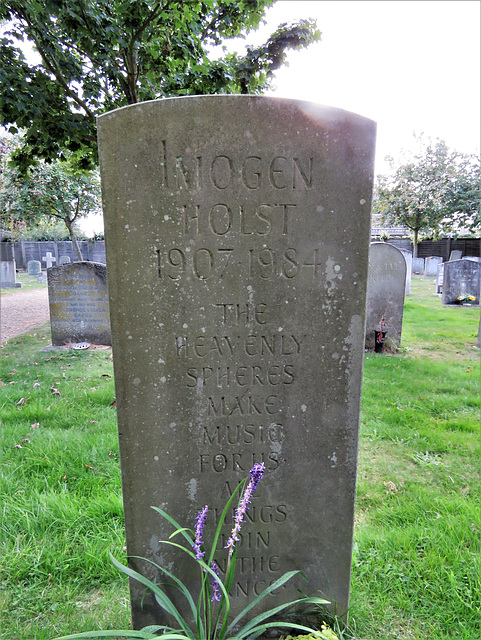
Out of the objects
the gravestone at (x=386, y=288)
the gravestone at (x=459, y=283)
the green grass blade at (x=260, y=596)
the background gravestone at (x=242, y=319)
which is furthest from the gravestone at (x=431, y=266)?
the green grass blade at (x=260, y=596)

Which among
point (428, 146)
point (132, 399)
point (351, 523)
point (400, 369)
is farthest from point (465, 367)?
point (428, 146)

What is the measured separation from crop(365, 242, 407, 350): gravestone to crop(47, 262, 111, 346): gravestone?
4.82 meters

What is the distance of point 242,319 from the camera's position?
1.67 meters

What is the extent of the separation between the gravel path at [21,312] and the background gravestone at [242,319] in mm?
7569

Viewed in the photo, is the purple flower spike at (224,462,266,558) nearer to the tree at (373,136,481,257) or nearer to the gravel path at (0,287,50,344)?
the gravel path at (0,287,50,344)

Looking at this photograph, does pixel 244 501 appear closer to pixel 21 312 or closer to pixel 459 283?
pixel 459 283

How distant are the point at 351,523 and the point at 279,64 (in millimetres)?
5418

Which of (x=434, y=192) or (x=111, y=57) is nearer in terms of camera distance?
(x=111, y=57)

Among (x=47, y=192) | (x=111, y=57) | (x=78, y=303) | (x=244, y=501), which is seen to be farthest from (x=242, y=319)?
(x=47, y=192)

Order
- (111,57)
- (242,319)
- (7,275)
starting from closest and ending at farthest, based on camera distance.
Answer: (242,319), (111,57), (7,275)

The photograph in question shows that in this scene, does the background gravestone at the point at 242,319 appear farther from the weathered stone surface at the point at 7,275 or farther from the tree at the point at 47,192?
the weathered stone surface at the point at 7,275

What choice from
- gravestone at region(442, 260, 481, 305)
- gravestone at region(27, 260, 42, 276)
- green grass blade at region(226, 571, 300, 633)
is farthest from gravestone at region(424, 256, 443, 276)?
gravestone at region(27, 260, 42, 276)

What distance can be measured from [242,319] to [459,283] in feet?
38.9

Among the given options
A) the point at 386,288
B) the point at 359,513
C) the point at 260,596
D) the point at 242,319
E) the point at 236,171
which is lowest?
the point at 359,513
